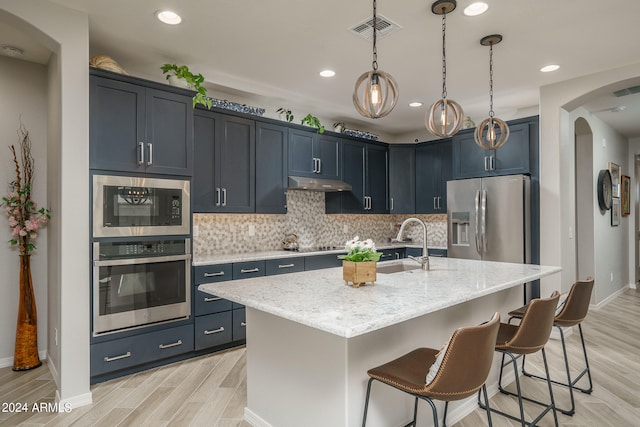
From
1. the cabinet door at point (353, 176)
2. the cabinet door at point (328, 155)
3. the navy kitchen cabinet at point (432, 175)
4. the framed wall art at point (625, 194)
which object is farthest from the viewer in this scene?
the framed wall art at point (625, 194)

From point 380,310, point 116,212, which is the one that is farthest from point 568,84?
point 116,212

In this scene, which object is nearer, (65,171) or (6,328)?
(65,171)

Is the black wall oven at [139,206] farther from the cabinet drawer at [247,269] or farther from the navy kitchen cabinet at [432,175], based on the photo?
the navy kitchen cabinet at [432,175]

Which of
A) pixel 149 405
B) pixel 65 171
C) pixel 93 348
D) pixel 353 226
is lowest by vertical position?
pixel 149 405

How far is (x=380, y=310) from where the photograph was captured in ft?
5.52

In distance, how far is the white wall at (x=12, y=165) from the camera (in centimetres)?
341

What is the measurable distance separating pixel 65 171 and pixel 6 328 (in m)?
1.77

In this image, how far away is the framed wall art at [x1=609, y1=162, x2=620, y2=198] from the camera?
246 inches

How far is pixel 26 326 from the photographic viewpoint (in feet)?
10.7

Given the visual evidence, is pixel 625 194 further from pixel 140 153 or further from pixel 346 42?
pixel 140 153

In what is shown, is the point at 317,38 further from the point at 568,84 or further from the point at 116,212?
the point at 568,84

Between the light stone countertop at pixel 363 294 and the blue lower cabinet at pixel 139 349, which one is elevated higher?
the light stone countertop at pixel 363 294

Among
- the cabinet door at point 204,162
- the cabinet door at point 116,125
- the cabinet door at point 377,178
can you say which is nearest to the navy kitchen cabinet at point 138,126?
the cabinet door at point 116,125

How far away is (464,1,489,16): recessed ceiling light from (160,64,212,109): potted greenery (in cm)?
221
